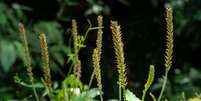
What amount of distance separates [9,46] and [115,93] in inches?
38.8

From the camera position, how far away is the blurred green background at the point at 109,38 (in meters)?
3.36

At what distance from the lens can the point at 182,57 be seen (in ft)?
13.9

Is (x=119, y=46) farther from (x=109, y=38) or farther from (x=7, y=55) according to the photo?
(x=109, y=38)

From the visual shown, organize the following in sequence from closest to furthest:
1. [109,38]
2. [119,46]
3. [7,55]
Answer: [119,46] → [7,55] → [109,38]

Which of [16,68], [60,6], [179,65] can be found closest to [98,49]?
[16,68]

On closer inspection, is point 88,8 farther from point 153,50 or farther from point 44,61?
point 44,61

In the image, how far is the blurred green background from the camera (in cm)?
336

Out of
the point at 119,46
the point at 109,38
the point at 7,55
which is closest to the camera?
the point at 119,46

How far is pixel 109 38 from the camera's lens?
417 centimetres

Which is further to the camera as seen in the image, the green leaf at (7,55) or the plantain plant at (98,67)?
the green leaf at (7,55)

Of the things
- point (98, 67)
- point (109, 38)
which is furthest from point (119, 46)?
point (109, 38)

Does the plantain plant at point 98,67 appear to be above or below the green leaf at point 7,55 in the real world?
above

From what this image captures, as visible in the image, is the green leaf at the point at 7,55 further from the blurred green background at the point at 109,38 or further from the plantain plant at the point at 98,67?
the plantain plant at the point at 98,67

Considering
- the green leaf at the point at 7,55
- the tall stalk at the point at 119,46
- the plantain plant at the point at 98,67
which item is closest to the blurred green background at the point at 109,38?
the green leaf at the point at 7,55
